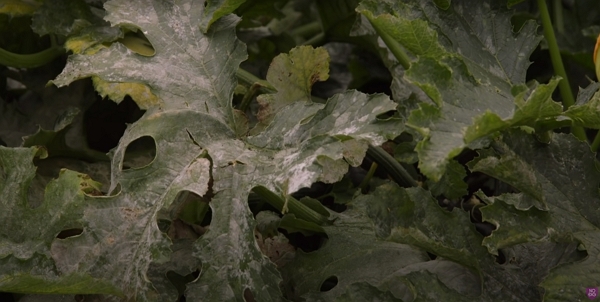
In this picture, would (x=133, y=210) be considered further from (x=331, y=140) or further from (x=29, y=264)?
(x=331, y=140)

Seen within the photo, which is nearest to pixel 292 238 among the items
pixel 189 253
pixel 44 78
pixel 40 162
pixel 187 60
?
pixel 189 253

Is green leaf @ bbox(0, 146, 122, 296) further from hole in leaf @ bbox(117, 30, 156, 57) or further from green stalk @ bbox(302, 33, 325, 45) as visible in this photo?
green stalk @ bbox(302, 33, 325, 45)

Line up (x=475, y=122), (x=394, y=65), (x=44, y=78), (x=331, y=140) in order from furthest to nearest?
(x=44, y=78)
(x=394, y=65)
(x=331, y=140)
(x=475, y=122)

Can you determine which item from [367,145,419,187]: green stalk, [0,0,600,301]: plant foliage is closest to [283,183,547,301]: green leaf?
[0,0,600,301]: plant foliage

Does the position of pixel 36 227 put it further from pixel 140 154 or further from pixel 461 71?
pixel 461 71

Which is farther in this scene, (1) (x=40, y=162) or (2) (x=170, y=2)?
(1) (x=40, y=162)

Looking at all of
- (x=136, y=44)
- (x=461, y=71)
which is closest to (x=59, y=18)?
(x=136, y=44)
